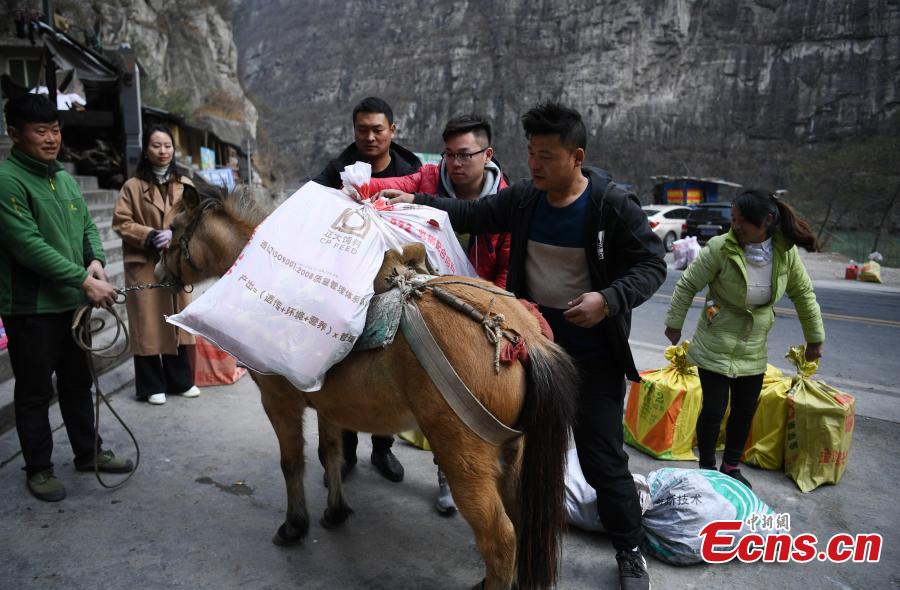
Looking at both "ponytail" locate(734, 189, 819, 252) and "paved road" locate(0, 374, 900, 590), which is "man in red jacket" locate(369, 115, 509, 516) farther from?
"ponytail" locate(734, 189, 819, 252)

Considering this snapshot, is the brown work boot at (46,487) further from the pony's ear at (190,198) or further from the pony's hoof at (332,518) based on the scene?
the pony's ear at (190,198)

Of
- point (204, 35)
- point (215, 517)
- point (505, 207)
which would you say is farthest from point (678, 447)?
point (204, 35)

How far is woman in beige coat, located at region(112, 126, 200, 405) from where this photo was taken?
4.24 m

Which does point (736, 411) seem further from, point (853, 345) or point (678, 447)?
point (853, 345)

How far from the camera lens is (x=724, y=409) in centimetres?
349

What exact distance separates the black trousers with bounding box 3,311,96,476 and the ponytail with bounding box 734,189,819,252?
3.97 metres

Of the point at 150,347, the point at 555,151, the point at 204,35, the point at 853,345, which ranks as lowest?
the point at 853,345

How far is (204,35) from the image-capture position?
31234 millimetres

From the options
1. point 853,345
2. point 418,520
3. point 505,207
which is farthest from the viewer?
point 853,345

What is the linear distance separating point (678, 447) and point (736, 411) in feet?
1.86

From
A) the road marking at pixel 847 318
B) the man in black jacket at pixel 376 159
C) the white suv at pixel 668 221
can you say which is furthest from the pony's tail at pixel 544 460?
the white suv at pixel 668 221

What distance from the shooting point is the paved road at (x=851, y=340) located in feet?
17.6

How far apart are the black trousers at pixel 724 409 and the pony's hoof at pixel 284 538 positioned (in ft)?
8.10

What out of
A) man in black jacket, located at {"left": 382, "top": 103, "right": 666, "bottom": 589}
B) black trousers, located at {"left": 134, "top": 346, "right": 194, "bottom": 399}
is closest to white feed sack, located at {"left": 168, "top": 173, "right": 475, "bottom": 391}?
man in black jacket, located at {"left": 382, "top": 103, "right": 666, "bottom": 589}
